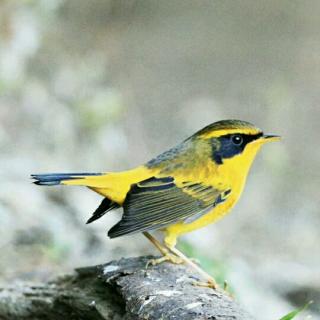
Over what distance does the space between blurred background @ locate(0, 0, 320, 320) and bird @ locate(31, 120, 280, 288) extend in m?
1.18

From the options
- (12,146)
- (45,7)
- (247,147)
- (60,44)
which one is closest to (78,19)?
(60,44)

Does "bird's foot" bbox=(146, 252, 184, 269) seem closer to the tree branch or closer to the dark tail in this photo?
the tree branch

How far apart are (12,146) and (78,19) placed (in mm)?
3540

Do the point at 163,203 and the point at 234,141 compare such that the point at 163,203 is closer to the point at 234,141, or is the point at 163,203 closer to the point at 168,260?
the point at 168,260

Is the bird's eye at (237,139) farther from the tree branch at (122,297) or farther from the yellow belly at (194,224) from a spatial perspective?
the tree branch at (122,297)

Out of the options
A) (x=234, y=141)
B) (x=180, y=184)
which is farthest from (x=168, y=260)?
(x=234, y=141)

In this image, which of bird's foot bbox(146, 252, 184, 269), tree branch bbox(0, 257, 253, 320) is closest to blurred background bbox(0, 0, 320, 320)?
tree branch bbox(0, 257, 253, 320)

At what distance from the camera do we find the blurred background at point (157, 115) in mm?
7906

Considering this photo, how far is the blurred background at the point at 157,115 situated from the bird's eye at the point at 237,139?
1.30m

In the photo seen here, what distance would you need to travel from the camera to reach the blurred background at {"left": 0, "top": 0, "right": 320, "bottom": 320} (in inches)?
311

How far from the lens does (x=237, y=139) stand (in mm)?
5891

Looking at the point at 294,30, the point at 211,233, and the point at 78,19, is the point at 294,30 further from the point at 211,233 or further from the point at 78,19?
the point at 211,233

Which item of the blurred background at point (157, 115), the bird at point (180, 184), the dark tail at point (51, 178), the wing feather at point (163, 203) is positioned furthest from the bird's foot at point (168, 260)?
the blurred background at point (157, 115)

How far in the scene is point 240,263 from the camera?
8.64m
